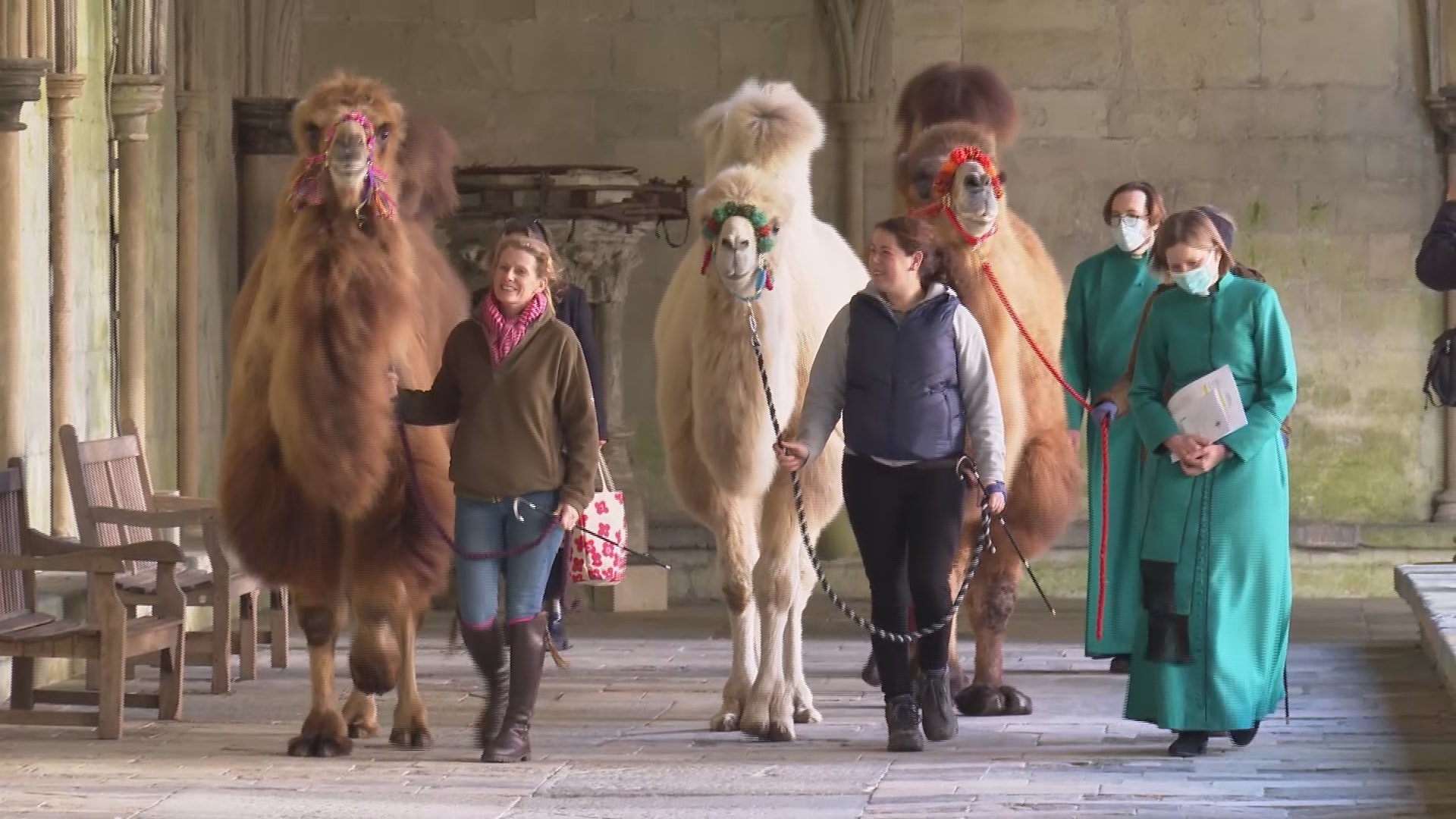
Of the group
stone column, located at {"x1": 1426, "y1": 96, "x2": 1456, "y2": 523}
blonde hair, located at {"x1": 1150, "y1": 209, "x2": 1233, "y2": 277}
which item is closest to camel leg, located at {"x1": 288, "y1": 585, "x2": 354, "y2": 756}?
blonde hair, located at {"x1": 1150, "y1": 209, "x2": 1233, "y2": 277}

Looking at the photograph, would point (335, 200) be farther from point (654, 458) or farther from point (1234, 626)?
point (654, 458)

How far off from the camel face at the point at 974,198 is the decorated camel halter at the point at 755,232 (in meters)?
0.69

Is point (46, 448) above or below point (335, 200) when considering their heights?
below

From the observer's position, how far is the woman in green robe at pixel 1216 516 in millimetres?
6891

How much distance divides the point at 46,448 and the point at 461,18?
168 inches

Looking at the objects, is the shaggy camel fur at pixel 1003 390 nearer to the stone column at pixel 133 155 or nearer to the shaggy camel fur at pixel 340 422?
the shaggy camel fur at pixel 340 422

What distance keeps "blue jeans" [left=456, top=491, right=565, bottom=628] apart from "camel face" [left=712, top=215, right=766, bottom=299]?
0.96 metres

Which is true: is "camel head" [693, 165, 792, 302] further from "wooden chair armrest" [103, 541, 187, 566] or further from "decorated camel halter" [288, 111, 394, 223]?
"wooden chair armrest" [103, 541, 187, 566]

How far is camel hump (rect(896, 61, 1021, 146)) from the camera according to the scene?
8.91 meters

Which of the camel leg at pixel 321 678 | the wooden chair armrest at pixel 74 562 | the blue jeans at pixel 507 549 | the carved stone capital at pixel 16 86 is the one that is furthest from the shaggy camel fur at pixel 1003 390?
the carved stone capital at pixel 16 86

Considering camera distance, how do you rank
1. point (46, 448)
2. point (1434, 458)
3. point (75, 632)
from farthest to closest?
1. point (1434, 458)
2. point (46, 448)
3. point (75, 632)

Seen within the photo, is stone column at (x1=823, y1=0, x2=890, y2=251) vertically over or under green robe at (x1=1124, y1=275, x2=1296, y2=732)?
over

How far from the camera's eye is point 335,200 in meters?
7.09

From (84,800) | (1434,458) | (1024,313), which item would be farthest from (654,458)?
(84,800)
